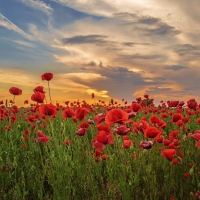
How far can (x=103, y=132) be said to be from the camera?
10.3ft

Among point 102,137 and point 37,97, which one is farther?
point 37,97

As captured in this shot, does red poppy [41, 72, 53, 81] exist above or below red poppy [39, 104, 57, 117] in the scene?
above

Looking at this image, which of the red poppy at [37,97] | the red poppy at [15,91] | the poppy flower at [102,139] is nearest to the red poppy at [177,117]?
the poppy flower at [102,139]

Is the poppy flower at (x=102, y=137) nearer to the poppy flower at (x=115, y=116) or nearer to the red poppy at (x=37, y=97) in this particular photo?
the poppy flower at (x=115, y=116)

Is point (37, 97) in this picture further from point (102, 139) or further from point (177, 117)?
point (177, 117)

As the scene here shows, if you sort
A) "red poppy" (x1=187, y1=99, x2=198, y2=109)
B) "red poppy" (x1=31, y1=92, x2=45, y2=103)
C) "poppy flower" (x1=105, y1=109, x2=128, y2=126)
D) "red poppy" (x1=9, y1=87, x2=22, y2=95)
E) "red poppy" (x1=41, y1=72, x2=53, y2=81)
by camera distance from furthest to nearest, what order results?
"red poppy" (x1=187, y1=99, x2=198, y2=109) → "red poppy" (x1=9, y1=87, x2=22, y2=95) → "red poppy" (x1=41, y1=72, x2=53, y2=81) → "red poppy" (x1=31, y1=92, x2=45, y2=103) → "poppy flower" (x1=105, y1=109, x2=128, y2=126)

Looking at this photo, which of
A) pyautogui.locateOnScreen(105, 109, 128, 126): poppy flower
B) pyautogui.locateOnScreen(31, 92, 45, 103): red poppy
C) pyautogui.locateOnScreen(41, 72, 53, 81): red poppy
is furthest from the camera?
pyautogui.locateOnScreen(41, 72, 53, 81): red poppy

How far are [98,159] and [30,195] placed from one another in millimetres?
1016

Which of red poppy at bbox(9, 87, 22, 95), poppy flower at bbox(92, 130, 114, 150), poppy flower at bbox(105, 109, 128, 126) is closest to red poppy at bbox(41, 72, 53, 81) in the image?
red poppy at bbox(9, 87, 22, 95)

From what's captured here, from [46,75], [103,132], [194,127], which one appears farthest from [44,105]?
[194,127]

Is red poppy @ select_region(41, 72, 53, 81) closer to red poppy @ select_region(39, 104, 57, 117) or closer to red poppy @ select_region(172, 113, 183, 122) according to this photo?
red poppy @ select_region(39, 104, 57, 117)

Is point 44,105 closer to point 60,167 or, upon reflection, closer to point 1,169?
point 60,167

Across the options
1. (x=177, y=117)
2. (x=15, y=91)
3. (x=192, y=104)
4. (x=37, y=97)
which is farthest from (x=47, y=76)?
(x=192, y=104)

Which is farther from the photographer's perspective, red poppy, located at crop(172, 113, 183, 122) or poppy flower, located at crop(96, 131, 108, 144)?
red poppy, located at crop(172, 113, 183, 122)
